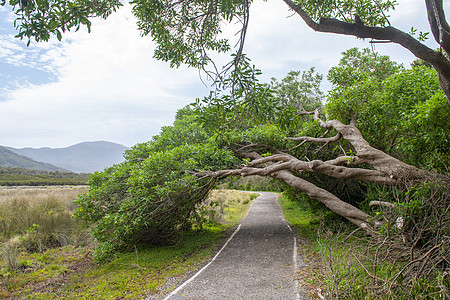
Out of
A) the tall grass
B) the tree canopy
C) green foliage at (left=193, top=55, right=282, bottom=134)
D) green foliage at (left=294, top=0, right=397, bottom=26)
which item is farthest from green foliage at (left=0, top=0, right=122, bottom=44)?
the tall grass

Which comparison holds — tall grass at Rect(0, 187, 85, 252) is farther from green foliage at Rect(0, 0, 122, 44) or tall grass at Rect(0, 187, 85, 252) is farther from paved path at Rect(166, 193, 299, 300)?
green foliage at Rect(0, 0, 122, 44)

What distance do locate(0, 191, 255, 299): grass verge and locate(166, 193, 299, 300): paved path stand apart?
2.27 feet

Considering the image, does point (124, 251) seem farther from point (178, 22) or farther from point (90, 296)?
point (178, 22)

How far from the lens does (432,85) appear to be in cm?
785

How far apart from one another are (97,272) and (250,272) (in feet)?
15.5

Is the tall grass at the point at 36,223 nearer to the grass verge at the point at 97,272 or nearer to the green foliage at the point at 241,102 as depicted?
the grass verge at the point at 97,272

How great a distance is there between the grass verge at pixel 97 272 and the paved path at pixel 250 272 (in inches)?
27.3

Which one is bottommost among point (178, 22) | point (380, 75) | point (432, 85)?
point (432, 85)

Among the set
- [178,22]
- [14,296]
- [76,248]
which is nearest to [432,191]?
[178,22]

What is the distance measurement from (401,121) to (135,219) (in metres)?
8.44

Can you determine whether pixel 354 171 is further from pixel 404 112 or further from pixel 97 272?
pixel 97 272

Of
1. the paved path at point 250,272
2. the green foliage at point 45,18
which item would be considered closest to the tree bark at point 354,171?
the paved path at point 250,272

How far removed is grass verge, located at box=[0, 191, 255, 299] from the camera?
6.91 m

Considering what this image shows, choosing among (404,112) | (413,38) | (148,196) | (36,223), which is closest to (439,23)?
(413,38)
